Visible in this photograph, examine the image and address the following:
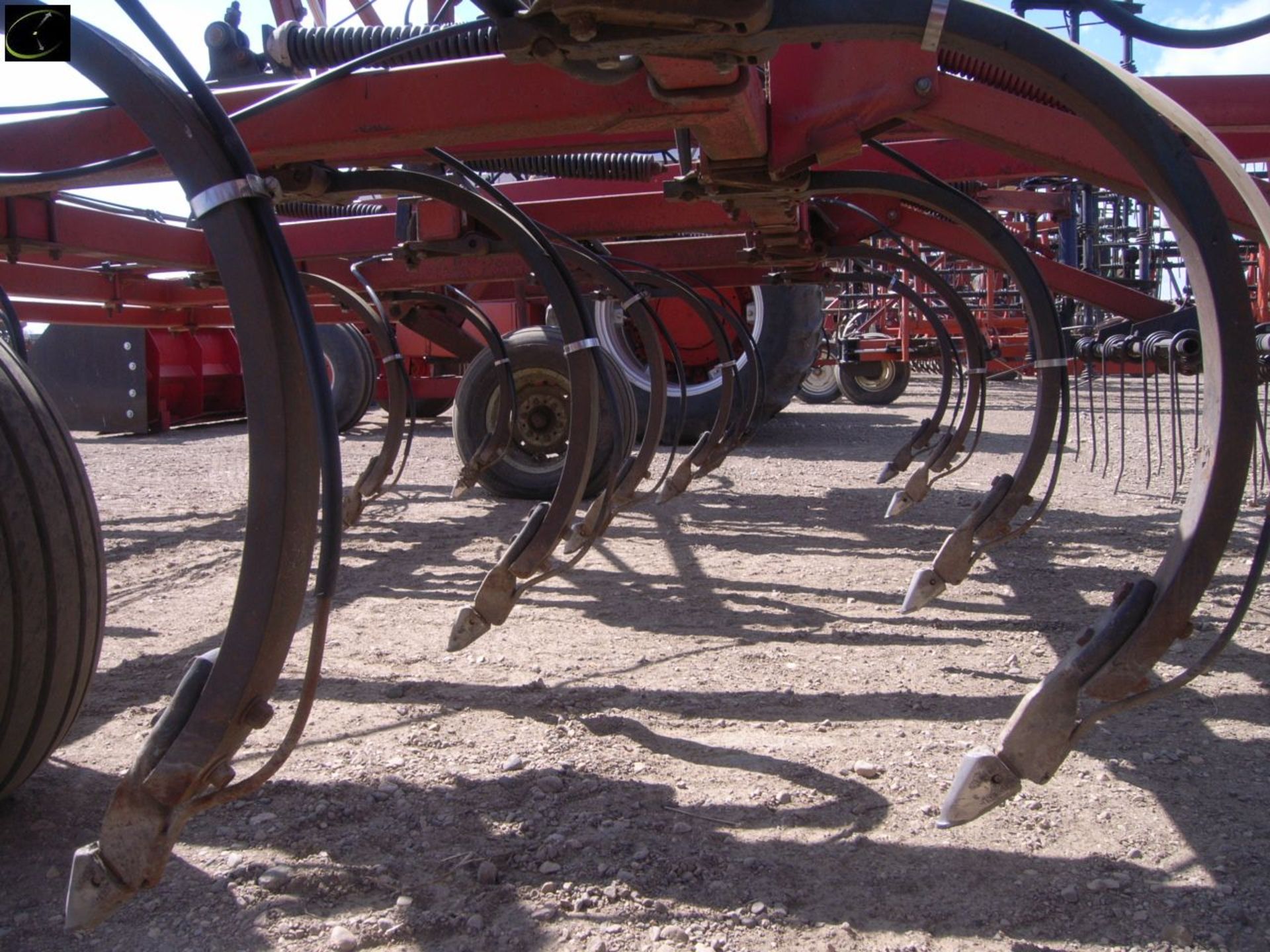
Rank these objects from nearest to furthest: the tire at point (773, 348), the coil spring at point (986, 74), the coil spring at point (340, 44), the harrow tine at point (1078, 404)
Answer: the coil spring at point (986, 74), the coil spring at point (340, 44), the harrow tine at point (1078, 404), the tire at point (773, 348)

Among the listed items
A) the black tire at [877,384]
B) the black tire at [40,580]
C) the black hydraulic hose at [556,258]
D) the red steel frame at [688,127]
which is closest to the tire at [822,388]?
the black tire at [877,384]

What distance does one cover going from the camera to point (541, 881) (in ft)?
4.38

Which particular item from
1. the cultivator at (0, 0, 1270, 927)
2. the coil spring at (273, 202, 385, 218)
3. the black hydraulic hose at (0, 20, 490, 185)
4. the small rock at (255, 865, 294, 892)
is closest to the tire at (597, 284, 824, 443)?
the cultivator at (0, 0, 1270, 927)

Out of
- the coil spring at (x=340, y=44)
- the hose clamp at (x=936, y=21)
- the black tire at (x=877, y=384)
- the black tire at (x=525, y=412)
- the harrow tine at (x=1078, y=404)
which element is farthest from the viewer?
the black tire at (x=877, y=384)

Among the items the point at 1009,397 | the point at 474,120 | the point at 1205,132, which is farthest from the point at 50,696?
the point at 1009,397

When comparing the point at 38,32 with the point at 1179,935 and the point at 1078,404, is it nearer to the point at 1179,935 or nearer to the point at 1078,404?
the point at 1179,935

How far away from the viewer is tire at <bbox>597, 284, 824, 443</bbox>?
17.4ft

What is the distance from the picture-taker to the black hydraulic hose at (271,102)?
4.87 feet

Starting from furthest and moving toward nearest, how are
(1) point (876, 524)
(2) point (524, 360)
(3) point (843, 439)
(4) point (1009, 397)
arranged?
(4) point (1009, 397) < (3) point (843, 439) < (2) point (524, 360) < (1) point (876, 524)

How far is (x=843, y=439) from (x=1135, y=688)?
18.2 feet

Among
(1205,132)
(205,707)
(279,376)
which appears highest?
(1205,132)

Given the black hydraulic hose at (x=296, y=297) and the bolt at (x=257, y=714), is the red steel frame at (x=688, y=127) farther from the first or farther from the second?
the bolt at (x=257, y=714)

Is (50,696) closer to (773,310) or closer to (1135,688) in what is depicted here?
(1135,688)

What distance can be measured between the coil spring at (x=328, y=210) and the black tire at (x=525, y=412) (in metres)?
0.72
